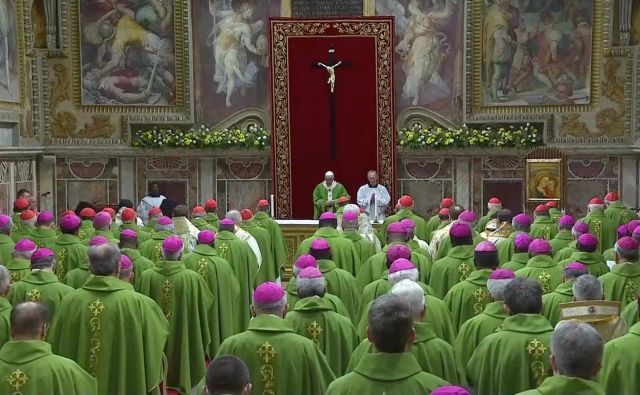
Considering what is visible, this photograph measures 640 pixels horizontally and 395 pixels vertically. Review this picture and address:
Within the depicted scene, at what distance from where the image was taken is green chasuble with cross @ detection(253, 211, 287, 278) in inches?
606

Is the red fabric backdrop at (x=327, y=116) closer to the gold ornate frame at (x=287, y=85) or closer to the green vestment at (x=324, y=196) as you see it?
the gold ornate frame at (x=287, y=85)

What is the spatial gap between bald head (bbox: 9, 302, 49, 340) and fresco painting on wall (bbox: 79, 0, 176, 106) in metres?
16.3

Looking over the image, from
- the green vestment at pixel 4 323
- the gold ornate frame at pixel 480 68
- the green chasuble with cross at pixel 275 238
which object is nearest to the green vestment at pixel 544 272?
the green vestment at pixel 4 323


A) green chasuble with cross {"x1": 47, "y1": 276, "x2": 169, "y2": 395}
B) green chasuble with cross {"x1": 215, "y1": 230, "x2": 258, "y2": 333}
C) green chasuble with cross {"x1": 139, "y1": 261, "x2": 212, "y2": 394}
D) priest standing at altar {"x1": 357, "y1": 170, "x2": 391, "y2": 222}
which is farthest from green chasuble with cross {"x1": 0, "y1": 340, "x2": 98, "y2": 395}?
priest standing at altar {"x1": 357, "y1": 170, "x2": 391, "y2": 222}

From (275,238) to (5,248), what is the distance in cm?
556

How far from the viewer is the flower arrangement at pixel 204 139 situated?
820 inches

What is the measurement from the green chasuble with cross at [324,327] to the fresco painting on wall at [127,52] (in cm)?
1528

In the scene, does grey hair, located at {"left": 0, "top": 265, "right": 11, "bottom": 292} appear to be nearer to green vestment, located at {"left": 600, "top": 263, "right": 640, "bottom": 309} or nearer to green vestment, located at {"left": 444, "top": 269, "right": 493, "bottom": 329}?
green vestment, located at {"left": 444, "top": 269, "right": 493, "bottom": 329}

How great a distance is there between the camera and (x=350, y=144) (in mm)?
20625

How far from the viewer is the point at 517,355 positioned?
19.5 feet

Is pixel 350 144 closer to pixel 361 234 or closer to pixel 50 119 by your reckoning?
pixel 50 119

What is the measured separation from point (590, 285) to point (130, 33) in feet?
54.4

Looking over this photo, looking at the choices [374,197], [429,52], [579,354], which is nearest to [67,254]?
[579,354]

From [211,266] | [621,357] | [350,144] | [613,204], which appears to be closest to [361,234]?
[211,266]
